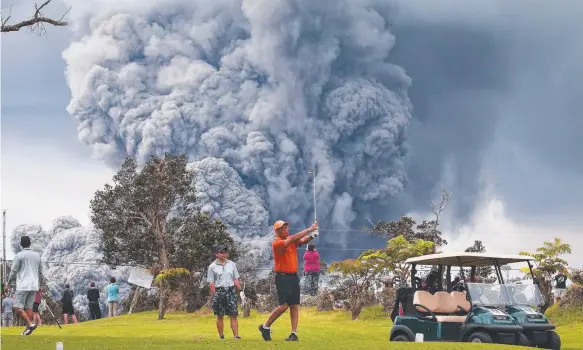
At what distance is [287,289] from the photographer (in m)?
14.7

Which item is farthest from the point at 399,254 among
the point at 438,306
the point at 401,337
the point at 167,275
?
the point at 401,337

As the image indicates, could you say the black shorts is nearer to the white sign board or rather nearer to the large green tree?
the white sign board

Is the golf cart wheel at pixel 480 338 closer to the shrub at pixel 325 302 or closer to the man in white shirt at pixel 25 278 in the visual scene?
the man in white shirt at pixel 25 278

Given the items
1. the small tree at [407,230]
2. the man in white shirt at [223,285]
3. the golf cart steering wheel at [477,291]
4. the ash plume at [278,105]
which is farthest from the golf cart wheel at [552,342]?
the ash plume at [278,105]

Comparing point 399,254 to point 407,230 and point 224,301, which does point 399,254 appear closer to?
point 224,301

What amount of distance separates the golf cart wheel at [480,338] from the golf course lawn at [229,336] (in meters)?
0.80

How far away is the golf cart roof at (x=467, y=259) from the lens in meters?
16.8

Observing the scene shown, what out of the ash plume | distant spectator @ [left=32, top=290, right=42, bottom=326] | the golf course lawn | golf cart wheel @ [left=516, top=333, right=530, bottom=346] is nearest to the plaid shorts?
the golf course lawn

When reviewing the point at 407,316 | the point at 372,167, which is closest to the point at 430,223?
the point at 407,316

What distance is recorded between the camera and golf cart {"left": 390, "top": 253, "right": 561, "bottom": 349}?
15.3m

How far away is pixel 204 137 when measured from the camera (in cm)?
12456

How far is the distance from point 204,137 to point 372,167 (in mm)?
24675

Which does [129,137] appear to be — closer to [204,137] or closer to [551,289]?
[204,137]

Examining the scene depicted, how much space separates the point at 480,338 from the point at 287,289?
3.55 m
